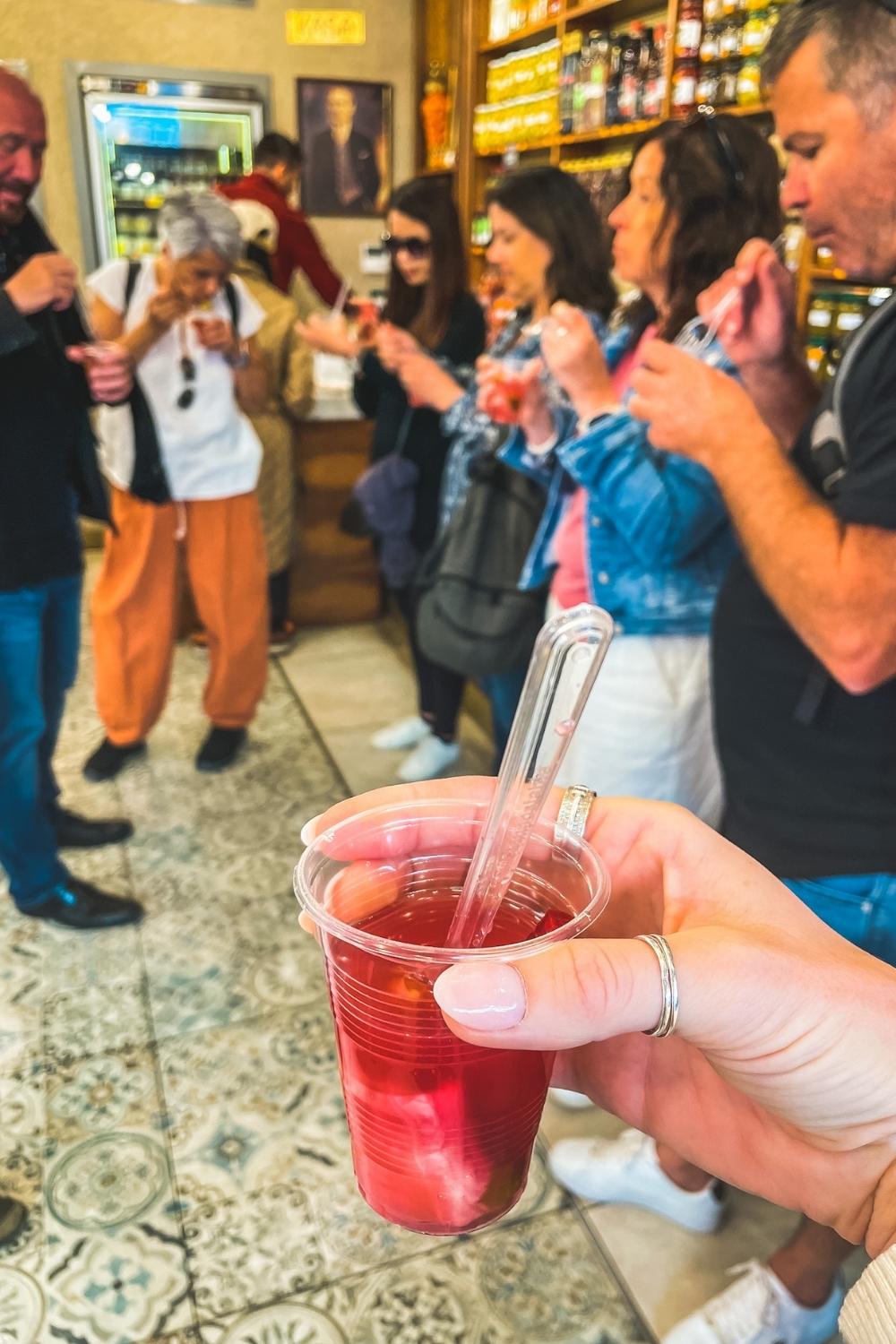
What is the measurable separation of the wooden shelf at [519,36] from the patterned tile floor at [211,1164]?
3.08m

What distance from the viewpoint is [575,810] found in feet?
2.09

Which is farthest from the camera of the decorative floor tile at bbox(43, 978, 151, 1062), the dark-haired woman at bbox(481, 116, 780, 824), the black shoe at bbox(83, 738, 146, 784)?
the black shoe at bbox(83, 738, 146, 784)

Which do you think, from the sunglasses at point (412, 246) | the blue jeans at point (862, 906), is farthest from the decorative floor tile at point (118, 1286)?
the sunglasses at point (412, 246)

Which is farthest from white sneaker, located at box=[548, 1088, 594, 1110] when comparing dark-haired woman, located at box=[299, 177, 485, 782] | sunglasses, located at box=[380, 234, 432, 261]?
sunglasses, located at box=[380, 234, 432, 261]

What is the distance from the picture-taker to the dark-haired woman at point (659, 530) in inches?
49.7

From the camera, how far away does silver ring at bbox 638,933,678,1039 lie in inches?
18.9

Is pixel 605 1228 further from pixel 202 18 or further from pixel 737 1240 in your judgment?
pixel 202 18

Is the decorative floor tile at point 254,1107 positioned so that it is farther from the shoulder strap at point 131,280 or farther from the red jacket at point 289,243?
the red jacket at point 289,243

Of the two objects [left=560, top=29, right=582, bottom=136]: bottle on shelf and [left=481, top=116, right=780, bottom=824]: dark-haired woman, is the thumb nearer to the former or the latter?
[left=481, top=116, right=780, bottom=824]: dark-haired woman

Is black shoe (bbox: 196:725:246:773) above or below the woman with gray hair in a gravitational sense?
below

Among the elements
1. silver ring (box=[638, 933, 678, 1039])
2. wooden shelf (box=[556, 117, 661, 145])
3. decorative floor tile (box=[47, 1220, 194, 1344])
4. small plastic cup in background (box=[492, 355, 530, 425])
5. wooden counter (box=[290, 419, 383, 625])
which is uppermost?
wooden shelf (box=[556, 117, 661, 145])

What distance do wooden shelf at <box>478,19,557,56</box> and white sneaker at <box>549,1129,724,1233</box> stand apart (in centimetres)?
359

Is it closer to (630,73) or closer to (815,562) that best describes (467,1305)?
(815,562)

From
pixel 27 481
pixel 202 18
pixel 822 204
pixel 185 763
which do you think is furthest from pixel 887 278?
pixel 202 18
